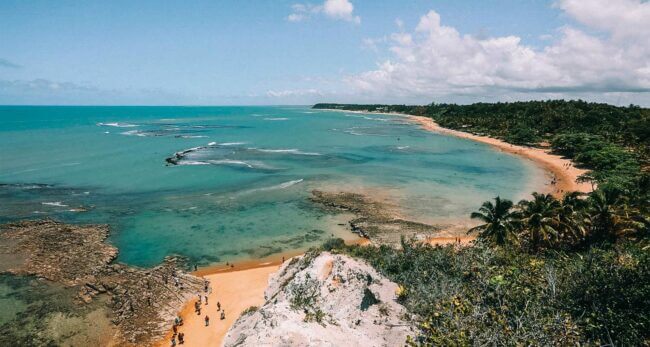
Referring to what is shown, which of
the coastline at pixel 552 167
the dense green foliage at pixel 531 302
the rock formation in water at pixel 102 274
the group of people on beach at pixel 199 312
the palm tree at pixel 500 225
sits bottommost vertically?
the group of people on beach at pixel 199 312

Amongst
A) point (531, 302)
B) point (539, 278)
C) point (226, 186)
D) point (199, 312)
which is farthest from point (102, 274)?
point (539, 278)

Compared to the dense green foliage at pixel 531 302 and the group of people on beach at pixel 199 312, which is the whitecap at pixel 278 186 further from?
the dense green foliage at pixel 531 302

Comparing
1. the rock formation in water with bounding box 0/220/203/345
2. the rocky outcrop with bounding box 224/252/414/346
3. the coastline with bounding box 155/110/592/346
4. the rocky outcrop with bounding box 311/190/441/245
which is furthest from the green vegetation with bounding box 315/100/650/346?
the rock formation in water with bounding box 0/220/203/345

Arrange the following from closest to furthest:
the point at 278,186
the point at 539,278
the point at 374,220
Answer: the point at 539,278, the point at 374,220, the point at 278,186

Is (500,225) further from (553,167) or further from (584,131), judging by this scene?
(584,131)

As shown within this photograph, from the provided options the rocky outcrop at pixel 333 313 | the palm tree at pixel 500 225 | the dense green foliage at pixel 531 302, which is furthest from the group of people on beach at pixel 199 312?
the palm tree at pixel 500 225

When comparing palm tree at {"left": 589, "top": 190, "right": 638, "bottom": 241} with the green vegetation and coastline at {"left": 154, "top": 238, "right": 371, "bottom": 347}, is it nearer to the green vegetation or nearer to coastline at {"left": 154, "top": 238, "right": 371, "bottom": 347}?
the green vegetation
